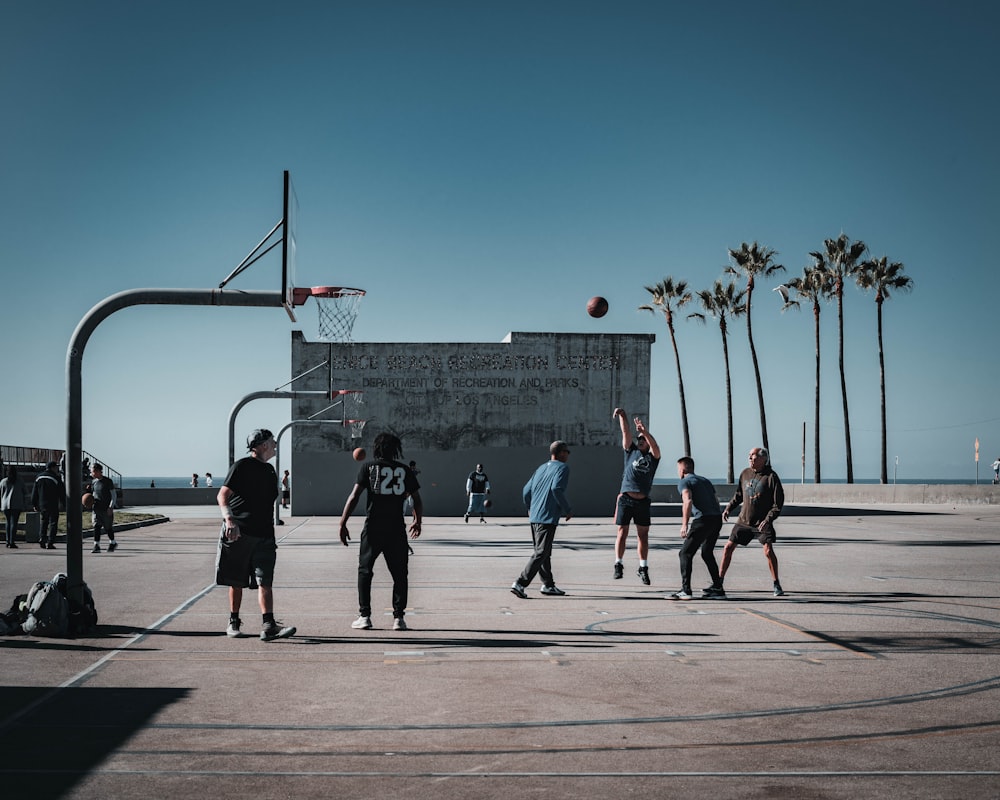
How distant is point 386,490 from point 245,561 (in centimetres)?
144

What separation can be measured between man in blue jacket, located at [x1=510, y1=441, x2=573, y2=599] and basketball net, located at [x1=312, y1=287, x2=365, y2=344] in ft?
24.4

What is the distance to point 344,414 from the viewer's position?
39125 millimetres

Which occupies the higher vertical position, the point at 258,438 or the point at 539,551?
the point at 258,438

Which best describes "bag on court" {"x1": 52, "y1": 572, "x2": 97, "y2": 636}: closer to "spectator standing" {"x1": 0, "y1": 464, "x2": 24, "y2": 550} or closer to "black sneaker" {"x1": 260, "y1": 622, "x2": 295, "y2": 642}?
"black sneaker" {"x1": 260, "y1": 622, "x2": 295, "y2": 642}

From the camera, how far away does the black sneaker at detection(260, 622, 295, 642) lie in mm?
8852

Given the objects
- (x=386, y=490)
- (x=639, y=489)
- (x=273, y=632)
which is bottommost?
(x=273, y=632)

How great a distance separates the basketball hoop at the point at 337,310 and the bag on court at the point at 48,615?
31.2 ft

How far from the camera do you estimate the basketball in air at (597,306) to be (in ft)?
92.8

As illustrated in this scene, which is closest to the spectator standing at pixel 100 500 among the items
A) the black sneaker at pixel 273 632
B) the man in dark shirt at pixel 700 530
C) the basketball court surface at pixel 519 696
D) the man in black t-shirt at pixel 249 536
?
the basketball court surface at pixel 519 696

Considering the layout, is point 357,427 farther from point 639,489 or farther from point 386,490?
point 386,490

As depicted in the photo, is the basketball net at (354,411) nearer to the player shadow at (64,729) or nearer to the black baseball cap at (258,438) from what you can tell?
the black baseball cap at (258,438)

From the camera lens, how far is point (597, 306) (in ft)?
93.2

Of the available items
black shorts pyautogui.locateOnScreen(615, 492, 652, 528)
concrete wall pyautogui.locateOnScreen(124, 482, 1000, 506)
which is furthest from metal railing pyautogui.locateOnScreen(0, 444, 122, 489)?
black shorts pyautogui.locateOnScreen(615, 492, 652, 528)

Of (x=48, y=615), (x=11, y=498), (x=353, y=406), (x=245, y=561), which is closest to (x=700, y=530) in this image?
(x=245, y=561)
